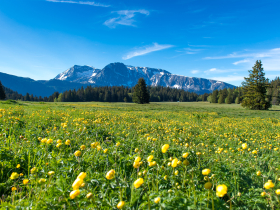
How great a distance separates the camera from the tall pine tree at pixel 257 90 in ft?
108

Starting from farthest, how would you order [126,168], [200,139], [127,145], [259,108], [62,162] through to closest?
[259,108] → [200,139] → [127,145] → [126,168] → [62,162]

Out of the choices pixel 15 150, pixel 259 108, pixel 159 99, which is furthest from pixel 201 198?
pixel 159 99

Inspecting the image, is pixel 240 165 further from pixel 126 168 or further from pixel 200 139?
pixel 200 139

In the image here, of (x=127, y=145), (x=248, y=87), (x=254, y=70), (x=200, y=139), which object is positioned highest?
(x=254, y=70)

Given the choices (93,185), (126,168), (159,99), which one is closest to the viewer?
(93,185)

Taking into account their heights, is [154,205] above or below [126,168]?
above

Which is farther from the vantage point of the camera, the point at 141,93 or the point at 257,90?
the point at 141,93

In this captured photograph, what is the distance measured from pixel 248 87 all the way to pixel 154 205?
4241cm

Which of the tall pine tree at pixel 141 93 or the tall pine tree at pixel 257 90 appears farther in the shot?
the tall pine tree at pixel 141 93

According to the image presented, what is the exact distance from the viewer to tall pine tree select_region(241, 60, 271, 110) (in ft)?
108

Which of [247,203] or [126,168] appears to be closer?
[247,203]

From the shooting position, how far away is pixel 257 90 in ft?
109

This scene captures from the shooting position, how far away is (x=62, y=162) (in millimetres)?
2393

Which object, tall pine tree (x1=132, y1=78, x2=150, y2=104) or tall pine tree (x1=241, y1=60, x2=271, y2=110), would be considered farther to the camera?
tall pine tree (x1=132, y1=78, x2=150, y2=104)
